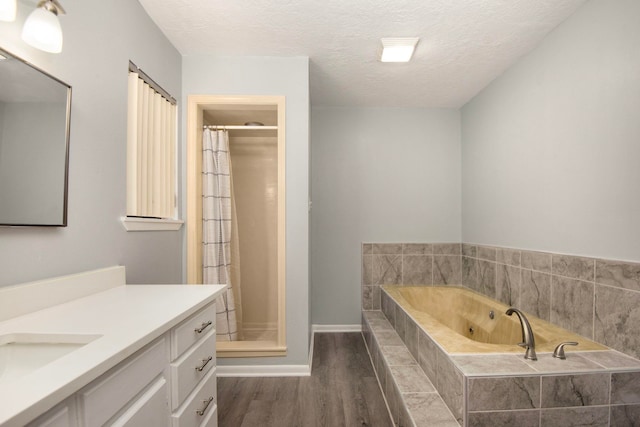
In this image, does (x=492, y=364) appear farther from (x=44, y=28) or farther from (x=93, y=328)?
(x=44, y=28)

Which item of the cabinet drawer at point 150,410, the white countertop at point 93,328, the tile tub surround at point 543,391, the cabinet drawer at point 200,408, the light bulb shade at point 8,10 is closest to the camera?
the white countertop at point 93,328

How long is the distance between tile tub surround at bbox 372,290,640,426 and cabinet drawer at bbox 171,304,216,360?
1.17 m

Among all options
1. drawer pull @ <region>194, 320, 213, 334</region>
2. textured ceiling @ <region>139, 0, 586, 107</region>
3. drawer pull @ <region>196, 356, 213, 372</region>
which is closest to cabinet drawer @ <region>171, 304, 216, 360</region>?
drawer pull @ <region>194, 320, 213, 334</region>

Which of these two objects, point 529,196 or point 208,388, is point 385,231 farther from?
point 208,388

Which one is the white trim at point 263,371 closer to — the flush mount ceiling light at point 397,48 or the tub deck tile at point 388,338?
the tub deck tile at point 388,338

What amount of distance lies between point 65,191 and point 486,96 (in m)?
3.31

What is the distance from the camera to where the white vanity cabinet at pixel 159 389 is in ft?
2.20

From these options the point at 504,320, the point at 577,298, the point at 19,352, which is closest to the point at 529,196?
the point at 577,298

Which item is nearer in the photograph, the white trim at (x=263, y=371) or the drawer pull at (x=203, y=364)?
the drawer pull at (x=203, y=364)

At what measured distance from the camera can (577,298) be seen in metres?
1.90

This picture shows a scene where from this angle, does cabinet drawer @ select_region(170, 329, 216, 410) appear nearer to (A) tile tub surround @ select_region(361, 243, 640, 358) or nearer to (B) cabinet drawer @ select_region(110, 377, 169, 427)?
(B) cabinet drawer @ select_region(110, 377, 169, 427)

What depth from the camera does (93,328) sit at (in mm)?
901

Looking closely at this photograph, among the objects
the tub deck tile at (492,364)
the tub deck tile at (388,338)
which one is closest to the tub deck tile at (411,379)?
the tub deck tile at (492,364)

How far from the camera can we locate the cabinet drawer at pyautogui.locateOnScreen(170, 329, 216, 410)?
3.51ft
